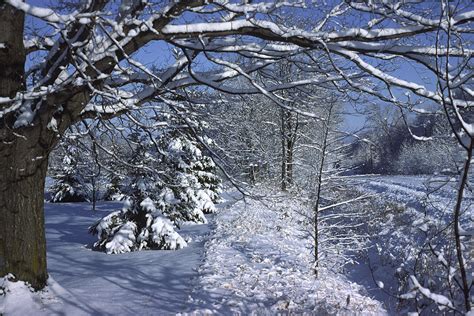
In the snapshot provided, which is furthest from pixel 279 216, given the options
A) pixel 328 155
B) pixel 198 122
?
pixel 198 122

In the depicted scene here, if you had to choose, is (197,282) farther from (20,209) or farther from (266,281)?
(20,209)

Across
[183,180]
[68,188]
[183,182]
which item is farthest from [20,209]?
[68,188]

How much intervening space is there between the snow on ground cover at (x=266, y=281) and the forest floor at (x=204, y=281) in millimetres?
14

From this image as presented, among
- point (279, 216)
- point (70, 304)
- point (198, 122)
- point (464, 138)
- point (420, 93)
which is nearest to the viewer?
point (464, 138)

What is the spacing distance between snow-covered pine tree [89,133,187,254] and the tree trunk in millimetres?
4697

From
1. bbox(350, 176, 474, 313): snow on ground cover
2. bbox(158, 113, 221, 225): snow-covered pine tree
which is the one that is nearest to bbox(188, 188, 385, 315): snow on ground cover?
bbox(350, 176, 474, 313): snow on ground cover

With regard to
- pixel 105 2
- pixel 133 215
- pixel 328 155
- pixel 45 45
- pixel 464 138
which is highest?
pixel 105 2

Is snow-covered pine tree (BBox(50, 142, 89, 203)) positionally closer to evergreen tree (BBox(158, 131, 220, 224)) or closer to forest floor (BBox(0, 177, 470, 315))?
evergreen tree (BBox(158, 131, 220, 224))

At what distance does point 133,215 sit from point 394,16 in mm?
8222

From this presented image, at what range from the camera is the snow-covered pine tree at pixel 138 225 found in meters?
9.57

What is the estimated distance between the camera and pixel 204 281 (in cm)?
632

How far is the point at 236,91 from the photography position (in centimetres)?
470

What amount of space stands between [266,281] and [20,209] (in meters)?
3.83

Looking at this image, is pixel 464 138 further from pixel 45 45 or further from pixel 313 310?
pixel 45 45
